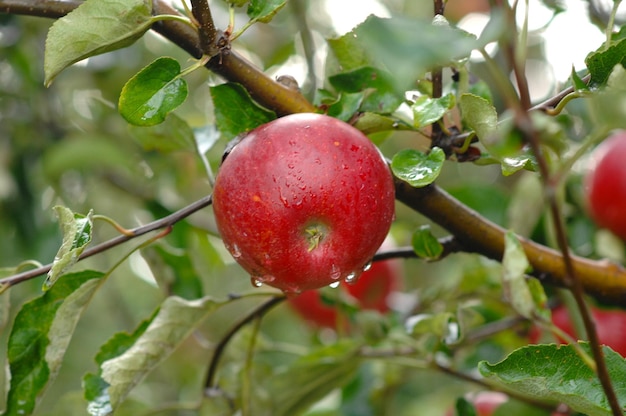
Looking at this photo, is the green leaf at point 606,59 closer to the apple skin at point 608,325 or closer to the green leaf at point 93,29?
the green leaf at point 93,29

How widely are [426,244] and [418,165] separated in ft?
0.55

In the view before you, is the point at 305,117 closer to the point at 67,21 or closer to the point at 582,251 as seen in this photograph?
the point at 67,21

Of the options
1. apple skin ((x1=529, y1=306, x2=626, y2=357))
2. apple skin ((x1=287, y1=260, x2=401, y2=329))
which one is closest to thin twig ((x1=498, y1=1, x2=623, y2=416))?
apple skin ((x1=529, y1=306, x2=626, y2=357))

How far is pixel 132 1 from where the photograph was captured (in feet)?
2.66

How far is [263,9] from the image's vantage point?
85cm

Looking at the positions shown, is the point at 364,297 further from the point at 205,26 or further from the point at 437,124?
the point at 205,26

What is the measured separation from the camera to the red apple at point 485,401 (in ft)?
4.63

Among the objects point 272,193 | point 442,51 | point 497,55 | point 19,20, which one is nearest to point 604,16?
point 497,55

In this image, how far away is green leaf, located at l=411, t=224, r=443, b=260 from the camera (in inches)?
38.7

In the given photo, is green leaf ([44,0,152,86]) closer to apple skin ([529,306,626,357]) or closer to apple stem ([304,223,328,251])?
apple stem ([304,223,328,251])

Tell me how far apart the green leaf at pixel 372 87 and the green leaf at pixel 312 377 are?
47cm

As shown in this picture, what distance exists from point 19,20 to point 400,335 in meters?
1.25

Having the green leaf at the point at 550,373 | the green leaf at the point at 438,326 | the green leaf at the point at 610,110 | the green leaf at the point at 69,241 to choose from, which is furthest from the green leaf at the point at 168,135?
the green leaf at the point at 610,110

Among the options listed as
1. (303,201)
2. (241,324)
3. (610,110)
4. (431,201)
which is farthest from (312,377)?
(610,110)
